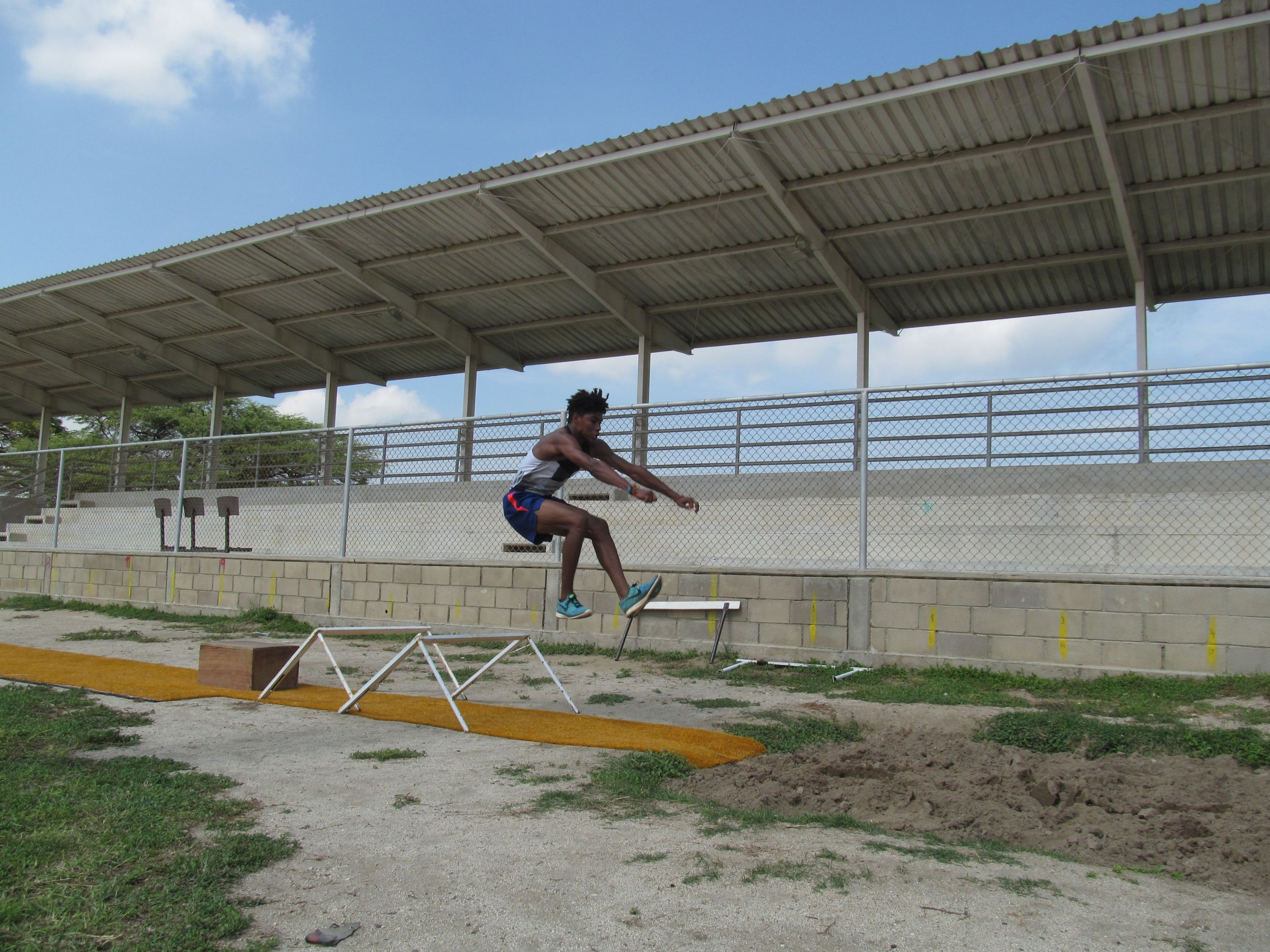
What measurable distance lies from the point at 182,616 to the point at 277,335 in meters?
8.70

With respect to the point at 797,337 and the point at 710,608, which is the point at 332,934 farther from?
the point at 797,337

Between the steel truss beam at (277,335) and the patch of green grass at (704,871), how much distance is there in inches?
723

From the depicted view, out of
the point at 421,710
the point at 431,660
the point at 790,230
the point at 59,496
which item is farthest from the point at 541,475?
the point at 59,496

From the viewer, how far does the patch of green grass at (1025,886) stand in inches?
113

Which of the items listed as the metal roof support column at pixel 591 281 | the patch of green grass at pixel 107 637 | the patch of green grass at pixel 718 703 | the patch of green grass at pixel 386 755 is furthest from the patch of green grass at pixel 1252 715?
the metal roof support column at pixel 591 281

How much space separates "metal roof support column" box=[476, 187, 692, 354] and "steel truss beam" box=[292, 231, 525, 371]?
3695 millimetres

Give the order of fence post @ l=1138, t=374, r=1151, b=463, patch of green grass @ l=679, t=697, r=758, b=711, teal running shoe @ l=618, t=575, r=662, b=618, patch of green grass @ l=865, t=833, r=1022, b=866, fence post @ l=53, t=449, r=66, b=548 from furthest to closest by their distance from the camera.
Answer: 1. fence post @ l=53, t=449, r=66, b=548
2. fence post @ l=1138, t=374, r=1151, b=463
3. patch of green grass @ l=679, t=697, r=758, b=711
4. teal running shoe @ l=618, t=575, r=662, b=618
5. patch of green grass @ l=865, t=833, r=1022, b=866

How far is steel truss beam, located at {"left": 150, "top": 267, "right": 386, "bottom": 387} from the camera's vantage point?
1823cm

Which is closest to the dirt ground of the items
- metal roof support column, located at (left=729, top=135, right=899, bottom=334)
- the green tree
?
the green tree

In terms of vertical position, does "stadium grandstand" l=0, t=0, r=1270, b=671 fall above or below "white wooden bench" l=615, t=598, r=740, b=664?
above

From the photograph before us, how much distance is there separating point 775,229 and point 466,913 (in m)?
12.8

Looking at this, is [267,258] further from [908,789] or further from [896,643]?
[908,789]

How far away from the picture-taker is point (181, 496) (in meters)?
13.8

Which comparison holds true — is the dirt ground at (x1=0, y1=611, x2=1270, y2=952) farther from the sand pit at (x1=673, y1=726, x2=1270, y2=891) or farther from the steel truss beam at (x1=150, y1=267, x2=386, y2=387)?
the steel truss beam at (x1=150, y1=267, x2=386, y2=387)
